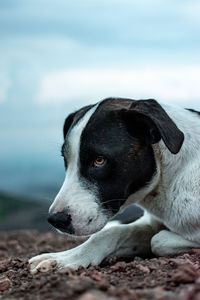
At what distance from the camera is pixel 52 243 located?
814cm

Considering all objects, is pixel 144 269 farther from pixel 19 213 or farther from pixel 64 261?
pixel 19 213

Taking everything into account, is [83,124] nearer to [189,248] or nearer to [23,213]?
→ [189,248]

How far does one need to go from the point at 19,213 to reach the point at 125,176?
41.8 feet

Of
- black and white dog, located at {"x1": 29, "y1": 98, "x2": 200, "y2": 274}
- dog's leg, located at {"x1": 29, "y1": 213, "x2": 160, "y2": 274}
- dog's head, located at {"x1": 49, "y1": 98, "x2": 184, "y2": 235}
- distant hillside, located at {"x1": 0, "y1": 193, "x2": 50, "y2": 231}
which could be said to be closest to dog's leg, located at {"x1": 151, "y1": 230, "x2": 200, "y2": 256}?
black and white dog, located at {"x1": 29, "y1": 98, "x2": 200, "y2": 274}

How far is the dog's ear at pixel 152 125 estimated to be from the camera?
447 cm

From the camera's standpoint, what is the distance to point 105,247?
16.6 ft

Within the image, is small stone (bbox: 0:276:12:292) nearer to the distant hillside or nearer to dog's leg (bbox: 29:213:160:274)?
dog's leg (bbox: 29:213:160:274)

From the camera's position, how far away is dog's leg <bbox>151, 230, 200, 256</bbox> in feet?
16.0

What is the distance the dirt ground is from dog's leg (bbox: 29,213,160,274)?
0.12m

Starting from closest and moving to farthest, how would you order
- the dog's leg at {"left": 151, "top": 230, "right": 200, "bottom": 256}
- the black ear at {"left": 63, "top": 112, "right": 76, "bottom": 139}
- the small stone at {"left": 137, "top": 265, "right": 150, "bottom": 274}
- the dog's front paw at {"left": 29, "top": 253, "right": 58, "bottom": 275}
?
the small stone at {"left": 137, "top": 265, "right": 150, "bottom": 274}, the dog's front paw at {"left": 29, "top": 253, "right": 58, "bottom": 275}, the dog's leg at {"left": 151, "top": 230, "right": 200, "bottom": 256}, the black ear at {"left": 63, "top": 112, "right": 76, "bottom": 139}

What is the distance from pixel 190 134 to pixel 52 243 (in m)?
3.75

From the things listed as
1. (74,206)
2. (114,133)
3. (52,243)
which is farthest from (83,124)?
(52,243)

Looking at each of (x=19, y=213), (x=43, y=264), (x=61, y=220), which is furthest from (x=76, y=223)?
(x=19, y=213)

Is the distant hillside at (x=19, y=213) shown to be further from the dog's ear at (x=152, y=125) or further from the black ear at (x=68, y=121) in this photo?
the dog's ear at (x=152, y=125)
